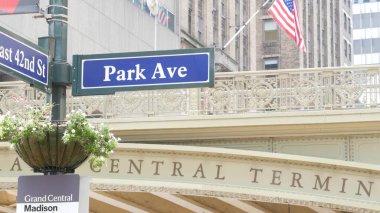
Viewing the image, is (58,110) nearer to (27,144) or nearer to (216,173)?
(27,144)

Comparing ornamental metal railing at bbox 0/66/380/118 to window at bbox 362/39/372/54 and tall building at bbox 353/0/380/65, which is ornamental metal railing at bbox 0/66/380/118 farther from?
window at bbox 362/39/372/54

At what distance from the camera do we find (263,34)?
267 feet

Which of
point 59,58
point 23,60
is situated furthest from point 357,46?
point 23,60

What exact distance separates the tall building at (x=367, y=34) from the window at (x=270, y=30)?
32.5 meters

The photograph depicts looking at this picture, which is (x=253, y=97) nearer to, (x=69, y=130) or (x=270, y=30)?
(x=69, y=130)

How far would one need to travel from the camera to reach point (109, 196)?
21109mm

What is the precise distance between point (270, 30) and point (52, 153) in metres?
72.7

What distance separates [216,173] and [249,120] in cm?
116

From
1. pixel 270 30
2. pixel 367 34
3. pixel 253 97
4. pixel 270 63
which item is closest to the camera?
pixel 253 97

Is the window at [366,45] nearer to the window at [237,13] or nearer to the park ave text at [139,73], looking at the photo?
the window at [237,13]

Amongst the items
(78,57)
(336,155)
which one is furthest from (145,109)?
(78,57)

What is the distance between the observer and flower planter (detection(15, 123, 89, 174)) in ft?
33.4

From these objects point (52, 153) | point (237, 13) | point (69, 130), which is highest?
point (237, 13)

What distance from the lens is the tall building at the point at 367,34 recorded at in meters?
113
